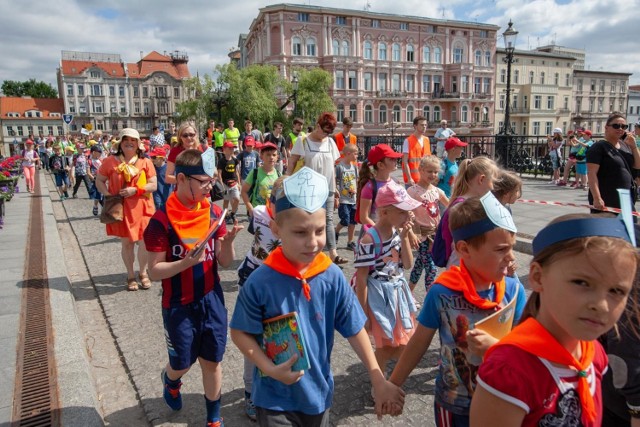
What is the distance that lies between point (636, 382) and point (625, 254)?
0.69 m

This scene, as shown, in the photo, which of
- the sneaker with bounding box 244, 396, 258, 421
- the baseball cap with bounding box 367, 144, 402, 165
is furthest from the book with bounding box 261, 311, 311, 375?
the baseball cap with bounding box 367, 144, 402, 165

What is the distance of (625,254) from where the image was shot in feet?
4.45

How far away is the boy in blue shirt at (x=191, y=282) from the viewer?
296 cm

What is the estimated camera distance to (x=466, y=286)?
7.10 feet

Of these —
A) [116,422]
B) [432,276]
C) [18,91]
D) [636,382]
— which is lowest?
[116,422]

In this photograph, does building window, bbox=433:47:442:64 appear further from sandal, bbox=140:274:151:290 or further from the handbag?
sandal, bbox=140:274:151:290

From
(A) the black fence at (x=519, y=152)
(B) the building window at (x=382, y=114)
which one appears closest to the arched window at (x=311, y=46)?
(B) the building window at (x=382, y=114)

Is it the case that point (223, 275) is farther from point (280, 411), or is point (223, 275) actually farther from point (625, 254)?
point (625, 254)

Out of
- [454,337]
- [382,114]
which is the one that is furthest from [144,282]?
[382,114]

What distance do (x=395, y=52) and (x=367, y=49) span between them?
4.40 metres

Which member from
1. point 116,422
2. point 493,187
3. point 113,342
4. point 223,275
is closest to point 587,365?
point 493,187

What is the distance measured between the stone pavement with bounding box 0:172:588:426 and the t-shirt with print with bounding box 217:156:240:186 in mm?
2662

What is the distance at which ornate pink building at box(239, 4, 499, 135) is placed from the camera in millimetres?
57438

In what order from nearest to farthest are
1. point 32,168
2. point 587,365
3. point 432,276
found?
point 587,365, point 432,276, point 32,168
